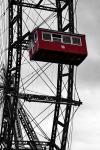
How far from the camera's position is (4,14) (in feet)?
119

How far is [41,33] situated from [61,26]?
4236mm

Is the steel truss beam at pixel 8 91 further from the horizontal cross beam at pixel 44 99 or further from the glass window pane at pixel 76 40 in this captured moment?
the glass window pane at pixel 76 40

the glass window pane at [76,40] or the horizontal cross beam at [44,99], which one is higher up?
the glass window pane at [76,40]

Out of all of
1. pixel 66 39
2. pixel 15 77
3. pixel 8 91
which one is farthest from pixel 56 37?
pixel 8 91

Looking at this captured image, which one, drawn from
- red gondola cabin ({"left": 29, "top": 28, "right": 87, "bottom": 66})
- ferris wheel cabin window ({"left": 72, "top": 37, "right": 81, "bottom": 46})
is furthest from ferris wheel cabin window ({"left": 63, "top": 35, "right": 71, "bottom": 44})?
ferris wheel cabin window ({"left": 72, "top": 37, "right": 81, "bottom": 46})

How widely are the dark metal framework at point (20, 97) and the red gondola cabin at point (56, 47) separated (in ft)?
5.98

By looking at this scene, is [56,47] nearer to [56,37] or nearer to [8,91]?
[56,37]

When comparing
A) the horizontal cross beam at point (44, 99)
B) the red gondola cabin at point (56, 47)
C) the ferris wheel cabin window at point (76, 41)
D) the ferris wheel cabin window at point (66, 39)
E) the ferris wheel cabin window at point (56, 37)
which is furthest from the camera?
the horizontal cross beam at point (44, 99)

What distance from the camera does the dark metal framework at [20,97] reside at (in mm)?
33844

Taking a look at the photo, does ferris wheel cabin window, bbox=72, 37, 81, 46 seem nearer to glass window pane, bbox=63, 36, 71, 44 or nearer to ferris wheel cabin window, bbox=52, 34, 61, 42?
glass window pane, bbox=63, 36, 71, 44

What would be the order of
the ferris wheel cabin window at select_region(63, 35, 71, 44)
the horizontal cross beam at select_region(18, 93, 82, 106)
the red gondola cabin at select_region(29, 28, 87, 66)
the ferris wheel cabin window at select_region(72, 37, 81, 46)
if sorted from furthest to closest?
the horizontal cross beam at select_region(18, 93, 82, 106) → the ferris wheel cabin window at select_region(72, 37, 81, 46) → the ferris wheel cabin window at select_region(63, 35, 71, 44) → the red gondola cabin at select_region(29, 28, 87, 66)

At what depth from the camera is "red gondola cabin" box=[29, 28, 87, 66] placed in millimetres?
31703

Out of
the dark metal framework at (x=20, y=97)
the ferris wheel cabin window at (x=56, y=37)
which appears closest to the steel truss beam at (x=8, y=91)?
the dark metal framework at (x=20, y=97)

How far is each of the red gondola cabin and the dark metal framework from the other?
182 cm
